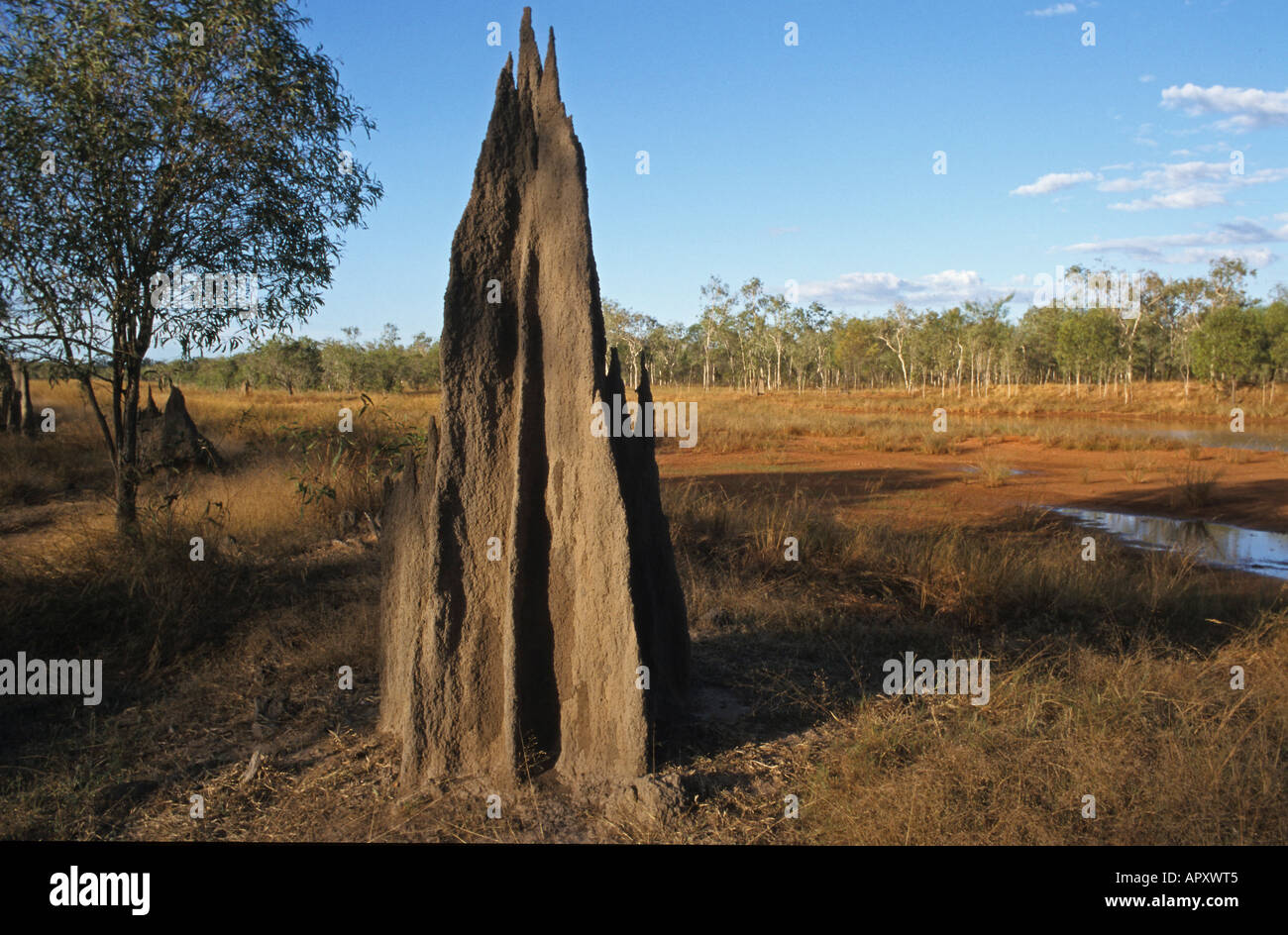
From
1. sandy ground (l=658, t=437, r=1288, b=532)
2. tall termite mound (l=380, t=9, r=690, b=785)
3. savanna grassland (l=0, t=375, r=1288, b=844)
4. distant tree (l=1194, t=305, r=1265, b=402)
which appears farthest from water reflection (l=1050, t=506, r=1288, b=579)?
distant tree (l=1194, t=305, r=1265, b=402)

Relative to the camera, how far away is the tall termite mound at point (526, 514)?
375 cm

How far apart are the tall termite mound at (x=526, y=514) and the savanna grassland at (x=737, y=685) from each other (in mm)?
303

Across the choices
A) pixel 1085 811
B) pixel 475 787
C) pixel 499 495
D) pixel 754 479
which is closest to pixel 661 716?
pixel 475 787

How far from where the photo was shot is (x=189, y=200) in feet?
26.0

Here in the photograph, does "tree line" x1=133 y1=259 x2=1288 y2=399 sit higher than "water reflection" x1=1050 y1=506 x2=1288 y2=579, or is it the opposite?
"tree line" x1=133 y1=259 x2=1288 y2=399

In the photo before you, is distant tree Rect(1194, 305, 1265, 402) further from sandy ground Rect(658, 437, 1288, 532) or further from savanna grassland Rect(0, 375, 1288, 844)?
savanna grassland Rect(0, 375, 1288, 844)

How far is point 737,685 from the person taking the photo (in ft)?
16.2

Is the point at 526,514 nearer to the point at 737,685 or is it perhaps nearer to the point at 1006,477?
the point at 737,685

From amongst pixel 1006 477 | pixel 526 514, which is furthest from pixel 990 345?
pixel 526 514

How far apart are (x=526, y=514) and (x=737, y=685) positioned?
1885 millimetres

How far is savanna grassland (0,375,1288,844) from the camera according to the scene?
3531mm

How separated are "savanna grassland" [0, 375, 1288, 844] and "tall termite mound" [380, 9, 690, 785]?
30cm

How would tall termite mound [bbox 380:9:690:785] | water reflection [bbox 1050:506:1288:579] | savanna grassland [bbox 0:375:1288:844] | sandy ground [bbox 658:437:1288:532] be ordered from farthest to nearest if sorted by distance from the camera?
sandy ground [bbox 658:437:1288:532] < water reflection [bbox 1050:506:1288:579] < tall termite mound [bbox 380:9:690:785] < savanna grassland [bbox 0:375:1288:844]

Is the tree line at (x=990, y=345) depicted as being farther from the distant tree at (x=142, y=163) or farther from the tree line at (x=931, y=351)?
the distant tree at (x=142, y=163)
